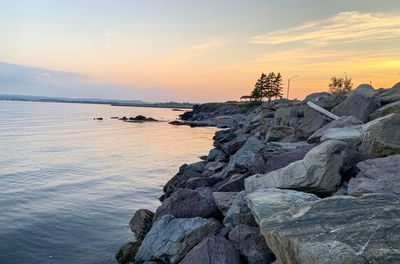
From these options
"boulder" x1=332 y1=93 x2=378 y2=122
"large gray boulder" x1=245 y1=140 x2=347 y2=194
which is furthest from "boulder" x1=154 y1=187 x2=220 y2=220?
"boulder" x1=332 y1=93 x2=378 y2=122

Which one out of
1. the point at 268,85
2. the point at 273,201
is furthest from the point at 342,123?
the point at 268,85

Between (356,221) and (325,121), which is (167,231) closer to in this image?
(356,221)

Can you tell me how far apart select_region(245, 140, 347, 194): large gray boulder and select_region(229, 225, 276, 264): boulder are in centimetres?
148

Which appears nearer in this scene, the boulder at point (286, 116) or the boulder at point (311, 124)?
the boulder at point (311, 124)

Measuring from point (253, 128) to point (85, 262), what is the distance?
19124 millimetres

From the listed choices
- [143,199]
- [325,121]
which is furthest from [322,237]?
[143,199]

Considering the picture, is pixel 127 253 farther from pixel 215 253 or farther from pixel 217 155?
pixel 217 155

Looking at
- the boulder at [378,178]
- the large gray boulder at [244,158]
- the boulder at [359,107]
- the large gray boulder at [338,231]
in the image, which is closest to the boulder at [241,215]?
the large gray boulder at [338,231]

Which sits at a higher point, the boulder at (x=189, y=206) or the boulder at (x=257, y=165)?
the boulder at (x=257, y=165)

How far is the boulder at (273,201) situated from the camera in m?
5.26

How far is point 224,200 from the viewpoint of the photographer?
881 cm

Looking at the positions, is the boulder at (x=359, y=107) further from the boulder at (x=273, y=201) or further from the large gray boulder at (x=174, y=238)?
the large gray boulder at (x=174, y=238)

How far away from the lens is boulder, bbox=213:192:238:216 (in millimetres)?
8500

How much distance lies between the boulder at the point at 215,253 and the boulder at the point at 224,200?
2256 millimetres
